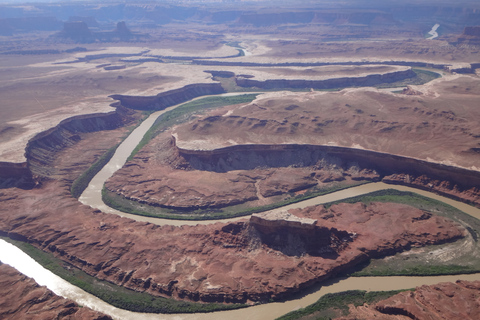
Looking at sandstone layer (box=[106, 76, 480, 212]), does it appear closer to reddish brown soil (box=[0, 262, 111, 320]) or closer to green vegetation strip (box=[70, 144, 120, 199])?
green vegetation strip (box=[70, 144, 120, 199])

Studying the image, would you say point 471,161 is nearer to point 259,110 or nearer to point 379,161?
point 379,161

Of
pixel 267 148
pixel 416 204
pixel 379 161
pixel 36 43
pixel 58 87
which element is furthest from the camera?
pixel 36 43

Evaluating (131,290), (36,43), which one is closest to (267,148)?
(131,290)

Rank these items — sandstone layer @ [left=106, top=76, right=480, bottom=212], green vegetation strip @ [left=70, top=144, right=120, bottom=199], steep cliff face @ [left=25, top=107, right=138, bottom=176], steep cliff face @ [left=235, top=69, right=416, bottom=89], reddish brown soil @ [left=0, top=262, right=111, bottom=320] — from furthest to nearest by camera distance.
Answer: steep cliff face @ [left=235, top=69, right=416, bottom=89] → steep cliff face @ [left=25, top=107, right=138, bottom=176] → green vegetation strip @ [left=70, top=144, right=120, bottom=199] → sandstone layer @ [left=106, top=76, right=480, bottom=212] → reddish brown soil @ [left=0, top=262, right=111, bottom=320]

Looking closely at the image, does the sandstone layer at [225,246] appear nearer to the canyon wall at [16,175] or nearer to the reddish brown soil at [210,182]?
the canyon wall at [16,175]

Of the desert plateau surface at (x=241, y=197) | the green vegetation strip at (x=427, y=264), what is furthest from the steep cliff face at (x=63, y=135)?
the green vegetation strip at (x=427, y=264)

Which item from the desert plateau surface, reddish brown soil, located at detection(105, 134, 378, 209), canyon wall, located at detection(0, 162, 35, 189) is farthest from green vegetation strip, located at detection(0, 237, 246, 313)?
canyon wall, located at detection(0, 162, 35, 189)

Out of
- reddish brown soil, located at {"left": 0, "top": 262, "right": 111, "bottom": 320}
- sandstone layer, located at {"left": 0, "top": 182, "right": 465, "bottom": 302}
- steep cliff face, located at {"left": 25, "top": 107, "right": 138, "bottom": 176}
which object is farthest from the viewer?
steep cliff face, located at {"left": 25, "top": 107, "right": 138, "bottom": 176}

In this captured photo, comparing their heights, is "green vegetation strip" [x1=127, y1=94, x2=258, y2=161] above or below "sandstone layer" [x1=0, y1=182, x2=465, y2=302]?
below

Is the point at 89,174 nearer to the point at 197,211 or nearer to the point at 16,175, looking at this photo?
the point at 16,175
